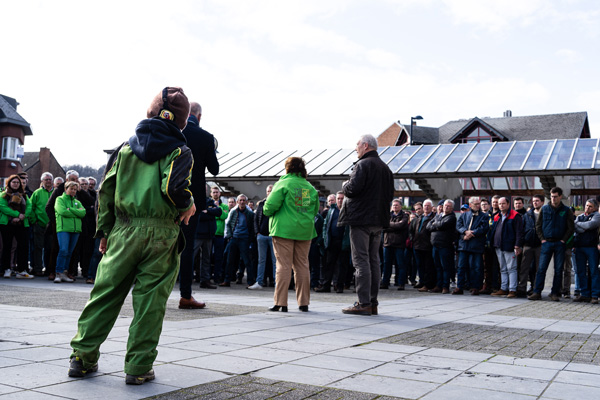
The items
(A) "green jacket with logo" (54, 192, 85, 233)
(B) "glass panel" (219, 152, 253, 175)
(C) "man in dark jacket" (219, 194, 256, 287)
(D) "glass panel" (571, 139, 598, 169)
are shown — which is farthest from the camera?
(B) "glass panel" (219, 152, 253, 175)

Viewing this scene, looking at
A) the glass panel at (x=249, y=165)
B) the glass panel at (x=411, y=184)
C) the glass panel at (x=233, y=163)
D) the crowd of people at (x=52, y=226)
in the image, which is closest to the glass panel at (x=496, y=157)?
the glass panel at (x=411, y=184)

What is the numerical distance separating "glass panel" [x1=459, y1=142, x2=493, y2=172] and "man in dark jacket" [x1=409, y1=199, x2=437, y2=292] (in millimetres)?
5352

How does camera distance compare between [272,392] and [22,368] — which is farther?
[22,368]

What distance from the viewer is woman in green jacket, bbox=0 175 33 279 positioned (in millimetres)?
12016

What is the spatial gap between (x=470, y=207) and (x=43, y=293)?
342 inches

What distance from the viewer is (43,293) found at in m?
8.59

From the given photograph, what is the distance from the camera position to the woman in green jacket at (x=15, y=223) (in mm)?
12016

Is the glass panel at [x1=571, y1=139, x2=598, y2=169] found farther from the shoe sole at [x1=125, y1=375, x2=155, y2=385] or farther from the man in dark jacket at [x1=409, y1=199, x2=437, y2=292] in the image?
the shoe sole at [x1=125, y1=375, x2=155, y2=385]

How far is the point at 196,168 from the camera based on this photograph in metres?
6.80

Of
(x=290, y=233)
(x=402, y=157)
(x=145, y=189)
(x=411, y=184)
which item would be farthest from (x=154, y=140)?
(x=402, y=157)

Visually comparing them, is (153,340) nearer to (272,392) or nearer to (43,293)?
(272,392)

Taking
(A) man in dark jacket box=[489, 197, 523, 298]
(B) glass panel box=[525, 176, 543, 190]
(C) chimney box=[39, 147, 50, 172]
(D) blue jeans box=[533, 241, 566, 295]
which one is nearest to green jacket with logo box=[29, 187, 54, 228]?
(A) man in dark jacket box=[489, 197, 523, 298]

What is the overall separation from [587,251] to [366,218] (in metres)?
6.43

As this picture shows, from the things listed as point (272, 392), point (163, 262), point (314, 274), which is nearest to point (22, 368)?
point (163, 262)
